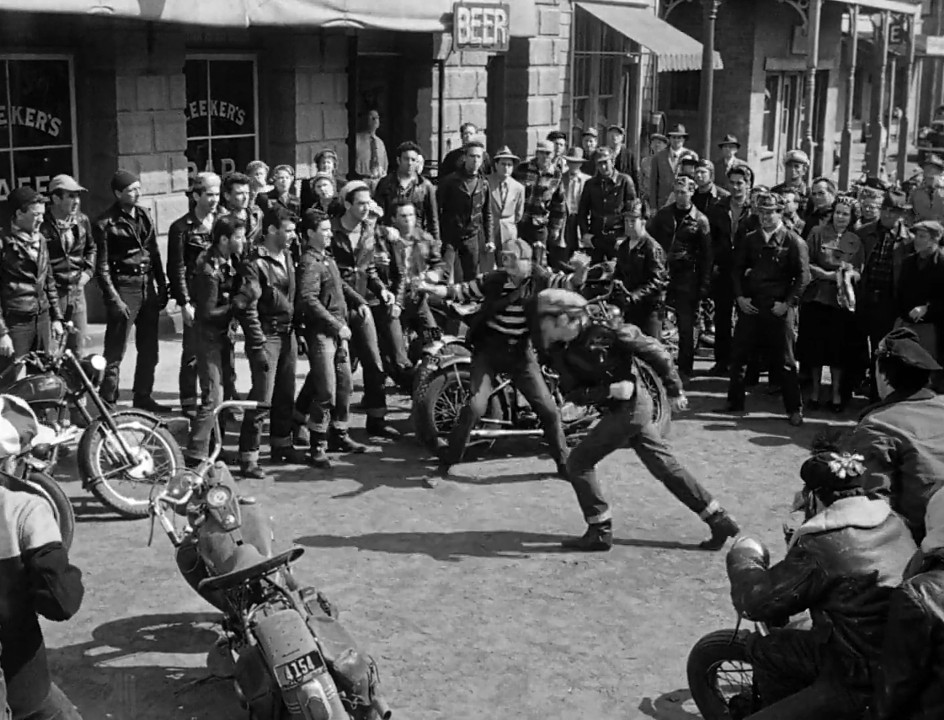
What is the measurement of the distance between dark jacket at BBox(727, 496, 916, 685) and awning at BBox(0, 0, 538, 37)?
9.40 m

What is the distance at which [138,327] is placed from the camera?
11.1m

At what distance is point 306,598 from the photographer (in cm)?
611

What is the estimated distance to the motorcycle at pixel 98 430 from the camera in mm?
8719

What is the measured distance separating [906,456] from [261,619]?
9.65ft

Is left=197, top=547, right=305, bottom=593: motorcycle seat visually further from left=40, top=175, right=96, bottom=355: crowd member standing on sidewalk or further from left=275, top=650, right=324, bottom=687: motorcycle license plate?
left=40, top=175, right=96, bottom=355: crowd member standing on sidewalk

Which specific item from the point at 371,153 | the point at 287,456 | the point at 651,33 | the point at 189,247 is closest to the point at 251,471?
the point at 287,456

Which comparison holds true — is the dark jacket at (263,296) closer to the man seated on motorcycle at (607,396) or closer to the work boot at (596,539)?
the man seated on motorcycle at (607,396)

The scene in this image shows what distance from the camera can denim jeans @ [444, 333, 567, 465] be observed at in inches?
376

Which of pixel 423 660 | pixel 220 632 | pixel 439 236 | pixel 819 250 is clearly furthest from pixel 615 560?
pixel 439 236

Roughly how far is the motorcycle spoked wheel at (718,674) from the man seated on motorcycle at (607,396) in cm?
231

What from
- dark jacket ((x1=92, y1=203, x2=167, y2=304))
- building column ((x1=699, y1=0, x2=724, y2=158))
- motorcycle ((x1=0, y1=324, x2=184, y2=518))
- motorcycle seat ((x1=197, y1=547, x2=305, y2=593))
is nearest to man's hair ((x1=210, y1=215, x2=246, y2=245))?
dark jacket ((x1=92, y1=203, x2=167, y2=304))

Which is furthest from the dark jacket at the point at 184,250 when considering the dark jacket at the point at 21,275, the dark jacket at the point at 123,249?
the dark jacket at the point at 21,275

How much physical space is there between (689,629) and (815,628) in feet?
7.51

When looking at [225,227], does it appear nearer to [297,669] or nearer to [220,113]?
[297,669]
